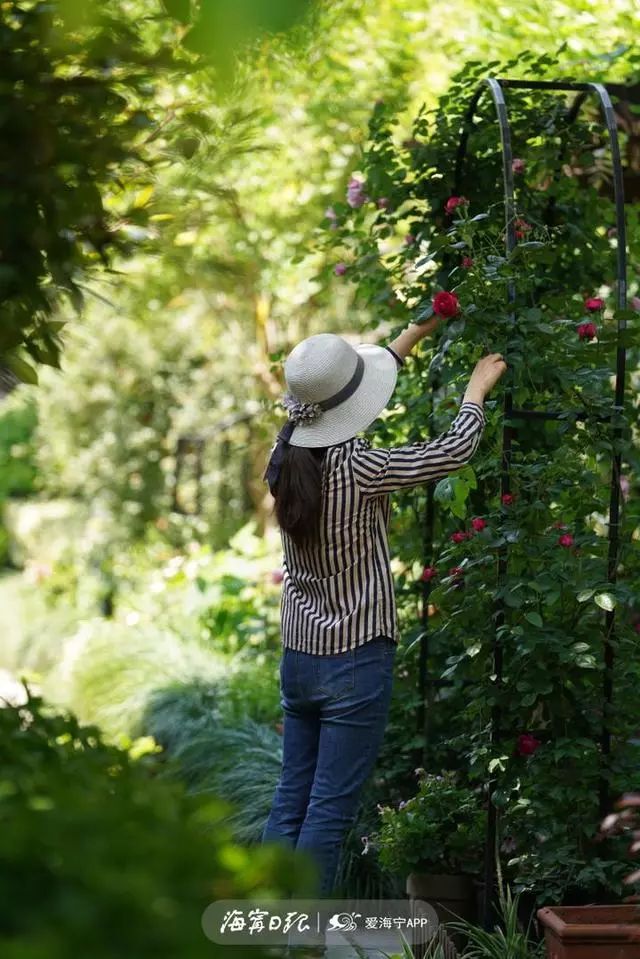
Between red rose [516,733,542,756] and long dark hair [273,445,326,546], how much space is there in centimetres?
71

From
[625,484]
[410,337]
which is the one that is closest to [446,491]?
[410,337]

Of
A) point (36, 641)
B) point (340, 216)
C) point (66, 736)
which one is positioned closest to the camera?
point (66, 736)

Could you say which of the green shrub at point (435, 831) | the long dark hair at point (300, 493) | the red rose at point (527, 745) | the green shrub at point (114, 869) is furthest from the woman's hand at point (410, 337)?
the green shrub at point (114, 869)

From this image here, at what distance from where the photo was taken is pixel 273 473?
10.4 feet

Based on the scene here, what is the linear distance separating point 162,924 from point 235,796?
12.1 feet

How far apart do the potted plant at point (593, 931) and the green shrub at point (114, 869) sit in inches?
62.7

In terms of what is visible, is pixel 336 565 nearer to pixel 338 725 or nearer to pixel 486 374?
pixel 338 725

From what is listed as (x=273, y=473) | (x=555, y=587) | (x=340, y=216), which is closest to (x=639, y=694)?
(x=555, y=587)

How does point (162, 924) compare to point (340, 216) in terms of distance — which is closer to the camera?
point (162, 924)

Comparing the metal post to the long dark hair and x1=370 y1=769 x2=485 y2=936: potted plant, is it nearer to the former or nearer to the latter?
x1=370 y1=769 x2=485 y2=936: potted plant

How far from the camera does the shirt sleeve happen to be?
9.83ft

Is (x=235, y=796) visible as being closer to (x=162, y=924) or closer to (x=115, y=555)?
(x=162, y=924)

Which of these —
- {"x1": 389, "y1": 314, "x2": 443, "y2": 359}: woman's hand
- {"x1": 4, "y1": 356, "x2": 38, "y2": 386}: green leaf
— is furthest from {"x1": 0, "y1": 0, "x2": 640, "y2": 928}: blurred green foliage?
{"x1": 389, "y1": 314, "x2": 443, "y2": 359}: woman's hand

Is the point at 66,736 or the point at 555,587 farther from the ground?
the point at 66,736
